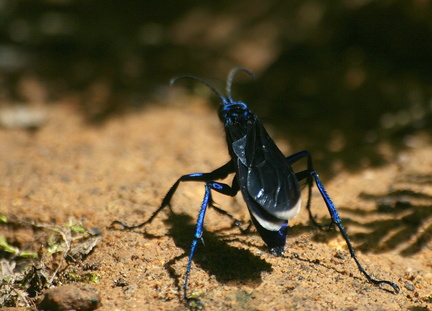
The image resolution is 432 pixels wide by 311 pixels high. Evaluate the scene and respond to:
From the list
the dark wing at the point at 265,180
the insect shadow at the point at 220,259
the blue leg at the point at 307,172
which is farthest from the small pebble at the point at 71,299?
the blue leg at the point at 307,172

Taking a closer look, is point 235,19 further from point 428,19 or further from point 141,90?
point 428,19

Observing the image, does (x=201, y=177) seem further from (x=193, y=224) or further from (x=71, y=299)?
(x=71, y=299)

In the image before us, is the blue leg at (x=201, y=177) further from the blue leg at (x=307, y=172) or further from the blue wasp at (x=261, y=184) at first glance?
the blue leg at (x=307, y=172)

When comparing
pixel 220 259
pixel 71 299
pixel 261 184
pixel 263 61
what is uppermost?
pixel 263 61

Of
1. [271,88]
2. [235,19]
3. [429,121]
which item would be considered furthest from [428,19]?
[235,19]

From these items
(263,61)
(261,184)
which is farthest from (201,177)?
(263,61)

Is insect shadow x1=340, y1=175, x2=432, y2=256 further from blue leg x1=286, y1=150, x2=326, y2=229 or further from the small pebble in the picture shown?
the small pebble
